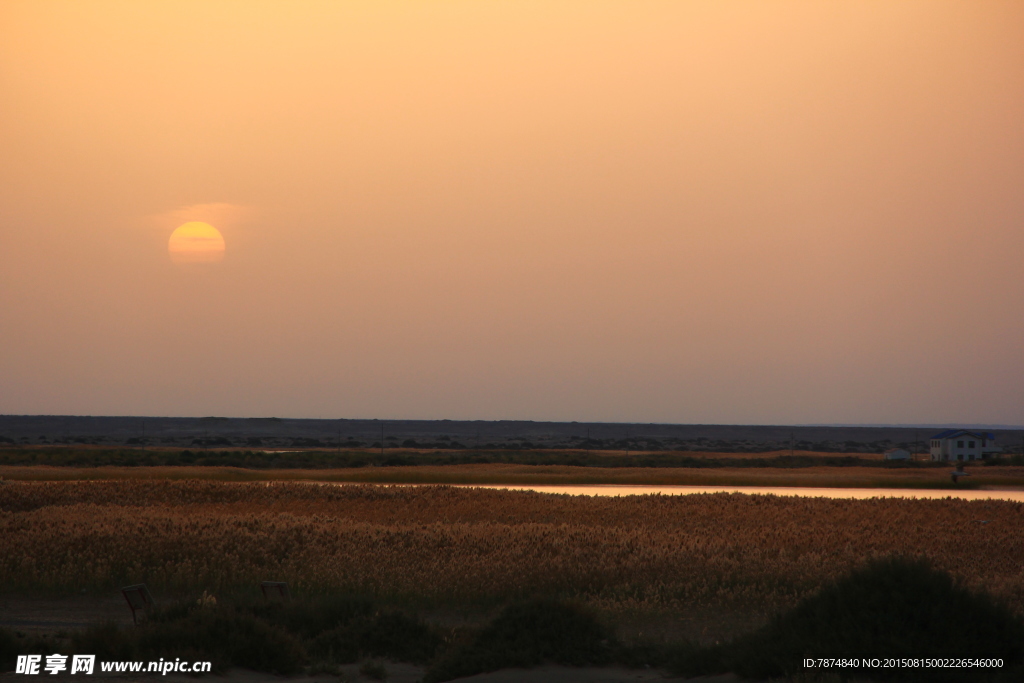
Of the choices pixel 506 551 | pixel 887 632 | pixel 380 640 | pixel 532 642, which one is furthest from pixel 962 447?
pixel 380 640

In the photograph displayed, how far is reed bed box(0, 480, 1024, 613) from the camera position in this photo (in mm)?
17609

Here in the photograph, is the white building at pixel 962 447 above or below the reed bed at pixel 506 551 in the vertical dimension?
above

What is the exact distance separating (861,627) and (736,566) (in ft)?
27.2

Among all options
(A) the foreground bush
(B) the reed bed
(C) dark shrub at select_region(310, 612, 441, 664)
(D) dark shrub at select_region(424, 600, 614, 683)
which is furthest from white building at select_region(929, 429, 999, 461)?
(C) dark shrub at select_region(310, 612, 441, 664)

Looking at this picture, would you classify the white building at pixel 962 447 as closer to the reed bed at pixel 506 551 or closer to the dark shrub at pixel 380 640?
the reed bed at pixel 506 551

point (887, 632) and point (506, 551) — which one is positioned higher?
point (887, 632)

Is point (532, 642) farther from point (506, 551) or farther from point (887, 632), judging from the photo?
point (506, 551)

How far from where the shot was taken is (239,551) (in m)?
20.6

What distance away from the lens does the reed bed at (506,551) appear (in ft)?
57.8

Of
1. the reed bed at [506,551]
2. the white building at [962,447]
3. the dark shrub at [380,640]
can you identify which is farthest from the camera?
the white building at [962,447]

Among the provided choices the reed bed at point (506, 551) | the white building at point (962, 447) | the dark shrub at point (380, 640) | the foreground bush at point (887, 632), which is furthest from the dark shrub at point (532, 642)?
the white building at point (962, 447)

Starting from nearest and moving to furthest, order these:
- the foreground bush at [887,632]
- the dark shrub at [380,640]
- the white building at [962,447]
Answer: the foreground bush at [887,632] → the dark shrub at [380,640] → the white building at [962,447]

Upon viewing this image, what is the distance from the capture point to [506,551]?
67.1ft

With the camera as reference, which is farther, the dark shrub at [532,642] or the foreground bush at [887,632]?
the dark shrub at [532,642]
